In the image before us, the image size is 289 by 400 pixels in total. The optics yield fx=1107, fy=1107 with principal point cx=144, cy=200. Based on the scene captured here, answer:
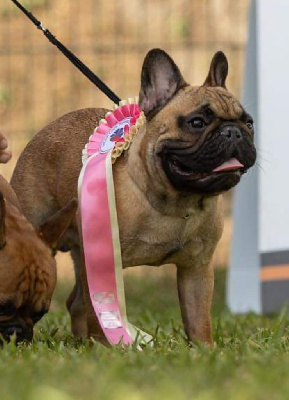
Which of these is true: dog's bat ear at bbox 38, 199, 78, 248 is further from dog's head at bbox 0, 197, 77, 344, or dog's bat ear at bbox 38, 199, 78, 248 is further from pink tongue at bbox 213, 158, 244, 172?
pink tongue at bbox 213, 158, 244, 172

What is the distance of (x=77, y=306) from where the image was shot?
5730mm

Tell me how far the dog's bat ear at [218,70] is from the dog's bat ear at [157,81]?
15 centimetres

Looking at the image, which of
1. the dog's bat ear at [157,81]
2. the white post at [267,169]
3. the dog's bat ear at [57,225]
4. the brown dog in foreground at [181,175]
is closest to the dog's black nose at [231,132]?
the brown dog in foreground at [181,175]

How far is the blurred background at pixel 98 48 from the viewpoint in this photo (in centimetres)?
1023

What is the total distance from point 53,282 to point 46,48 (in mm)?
5609

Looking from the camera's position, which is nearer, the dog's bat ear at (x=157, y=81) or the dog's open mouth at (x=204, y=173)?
the dog's open mouth at (x=204, y=173)

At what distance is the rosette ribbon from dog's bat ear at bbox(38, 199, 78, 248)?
0.09 metres

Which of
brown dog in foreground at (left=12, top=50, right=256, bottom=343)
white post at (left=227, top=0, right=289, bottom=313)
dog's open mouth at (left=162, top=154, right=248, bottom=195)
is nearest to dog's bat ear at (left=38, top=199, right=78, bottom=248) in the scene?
brown dog in foreground at (left=12, top=50, right=256, bottom=343)

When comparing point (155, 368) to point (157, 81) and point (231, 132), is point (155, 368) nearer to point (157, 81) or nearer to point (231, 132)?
point (231, 132)

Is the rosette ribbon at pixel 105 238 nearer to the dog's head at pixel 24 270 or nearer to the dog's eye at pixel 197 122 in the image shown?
the dog's head at pixel 24 270

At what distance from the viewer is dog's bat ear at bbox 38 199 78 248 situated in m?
4.89

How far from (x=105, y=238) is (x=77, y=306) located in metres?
1.00

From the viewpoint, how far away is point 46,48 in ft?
33.3

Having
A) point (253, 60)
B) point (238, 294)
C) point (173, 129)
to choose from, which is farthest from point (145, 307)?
point (173, 129)
